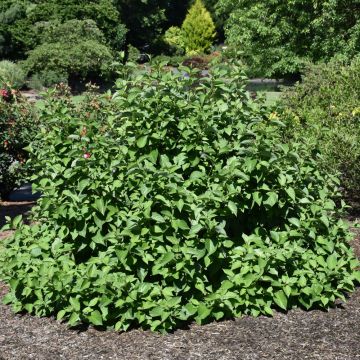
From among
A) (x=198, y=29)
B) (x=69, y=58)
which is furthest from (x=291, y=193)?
(x=198, y=29)

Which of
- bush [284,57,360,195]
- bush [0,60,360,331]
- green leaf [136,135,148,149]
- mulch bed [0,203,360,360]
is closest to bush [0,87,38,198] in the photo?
bush [284,57,360,195]

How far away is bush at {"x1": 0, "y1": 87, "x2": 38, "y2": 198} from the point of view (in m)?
8.40

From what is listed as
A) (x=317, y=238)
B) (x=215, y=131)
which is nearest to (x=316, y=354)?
(x=317, y=238)

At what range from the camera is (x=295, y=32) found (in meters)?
16.7

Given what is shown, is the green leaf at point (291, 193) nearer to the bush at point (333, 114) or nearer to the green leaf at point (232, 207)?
the green leaf at point (232, 207)

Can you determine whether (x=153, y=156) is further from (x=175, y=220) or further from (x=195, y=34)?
(x=195, y=34)

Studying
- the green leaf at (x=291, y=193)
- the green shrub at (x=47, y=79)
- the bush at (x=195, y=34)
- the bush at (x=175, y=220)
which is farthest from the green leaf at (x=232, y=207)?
the bush at (x=195, y=34)

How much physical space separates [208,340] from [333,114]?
4837 mm

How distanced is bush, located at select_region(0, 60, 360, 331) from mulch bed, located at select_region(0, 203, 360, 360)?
0.10m

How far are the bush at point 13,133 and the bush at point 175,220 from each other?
3.78 m

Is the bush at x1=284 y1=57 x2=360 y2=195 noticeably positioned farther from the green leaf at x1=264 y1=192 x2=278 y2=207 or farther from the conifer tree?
the conifer tree

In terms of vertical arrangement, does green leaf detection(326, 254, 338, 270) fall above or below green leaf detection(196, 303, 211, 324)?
above

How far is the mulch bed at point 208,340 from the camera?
3.77 meters

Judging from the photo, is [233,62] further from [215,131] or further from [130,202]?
[130,202]
